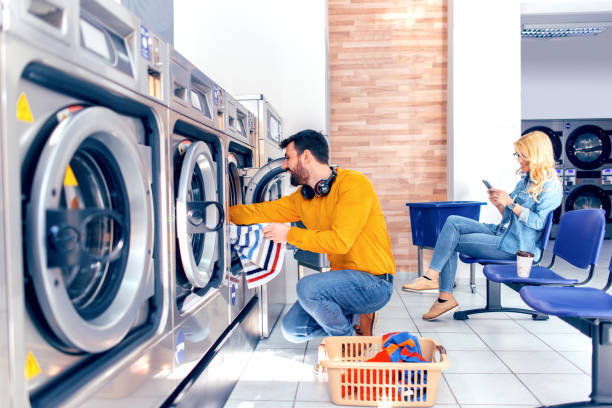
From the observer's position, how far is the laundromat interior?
0.90 meters

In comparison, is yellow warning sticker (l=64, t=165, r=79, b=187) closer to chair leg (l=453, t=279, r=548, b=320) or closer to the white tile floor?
the white tile floor

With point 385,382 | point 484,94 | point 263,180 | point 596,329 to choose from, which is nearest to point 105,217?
point 385,382

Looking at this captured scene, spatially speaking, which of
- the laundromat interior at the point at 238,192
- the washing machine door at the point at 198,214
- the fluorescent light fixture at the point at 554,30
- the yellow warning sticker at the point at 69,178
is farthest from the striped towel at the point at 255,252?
the fluorescent light fixture at the point at 554,30

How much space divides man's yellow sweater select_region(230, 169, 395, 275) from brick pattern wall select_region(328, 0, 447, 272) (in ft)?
7.87

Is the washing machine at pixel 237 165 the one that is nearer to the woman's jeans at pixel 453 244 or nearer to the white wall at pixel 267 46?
the white wall at pixel 267 46

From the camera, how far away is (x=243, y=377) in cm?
227

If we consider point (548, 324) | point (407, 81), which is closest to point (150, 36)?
point (548, 324)

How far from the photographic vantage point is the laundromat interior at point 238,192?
90 centimetres

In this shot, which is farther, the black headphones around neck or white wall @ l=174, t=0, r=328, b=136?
white wall @ l=174, t=0, r=328, b=136

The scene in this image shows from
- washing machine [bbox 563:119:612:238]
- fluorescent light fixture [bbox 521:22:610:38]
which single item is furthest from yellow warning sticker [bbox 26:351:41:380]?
washing machine [bbox 563:119:612:238]

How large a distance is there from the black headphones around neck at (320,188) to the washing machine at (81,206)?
0.92 m

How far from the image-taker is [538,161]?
2.88 metres

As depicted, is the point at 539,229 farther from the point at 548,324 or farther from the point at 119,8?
the point at 119,8

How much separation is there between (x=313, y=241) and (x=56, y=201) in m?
1.29
